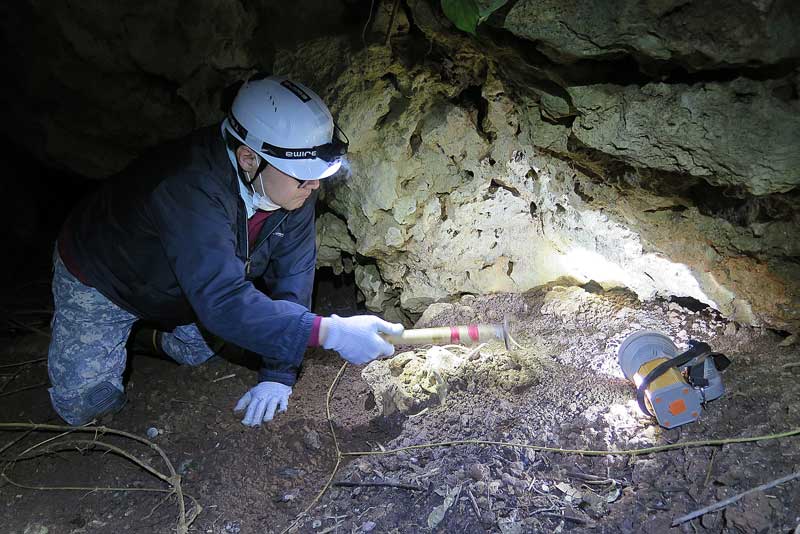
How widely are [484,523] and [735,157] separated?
5.29 ft

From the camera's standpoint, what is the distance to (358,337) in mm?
2617

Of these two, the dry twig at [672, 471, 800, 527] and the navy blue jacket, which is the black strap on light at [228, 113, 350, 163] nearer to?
the navy blue jacket

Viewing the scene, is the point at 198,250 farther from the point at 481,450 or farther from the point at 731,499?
the point at 731,499

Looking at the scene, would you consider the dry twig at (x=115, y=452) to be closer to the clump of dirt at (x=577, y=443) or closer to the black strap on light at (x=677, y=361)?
the clump of dirt at (x=577, y=443)

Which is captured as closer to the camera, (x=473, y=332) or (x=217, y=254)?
(x=217, y=254)

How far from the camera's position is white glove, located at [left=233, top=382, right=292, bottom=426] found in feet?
9.57

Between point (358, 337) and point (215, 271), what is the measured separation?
0.70 m

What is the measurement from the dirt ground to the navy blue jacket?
47 cm

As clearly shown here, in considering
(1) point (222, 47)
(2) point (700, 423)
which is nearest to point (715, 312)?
(2) point (700, 423)

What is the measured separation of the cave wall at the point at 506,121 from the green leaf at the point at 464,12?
0.13 metres

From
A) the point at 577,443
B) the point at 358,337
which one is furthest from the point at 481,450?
the point at 358,337

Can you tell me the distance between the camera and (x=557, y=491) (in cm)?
206

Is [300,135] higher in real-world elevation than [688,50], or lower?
lower

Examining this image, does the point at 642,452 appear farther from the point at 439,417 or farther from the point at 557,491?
the point at 439,417
